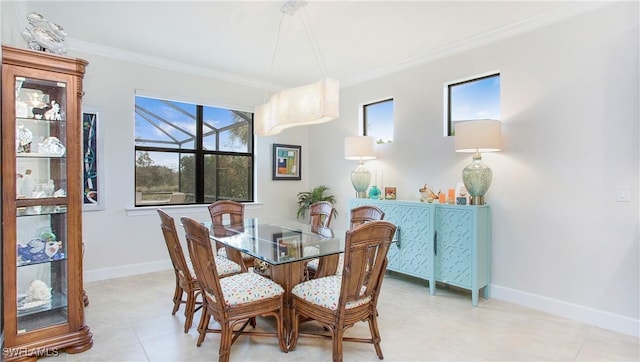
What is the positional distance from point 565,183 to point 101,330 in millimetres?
4156

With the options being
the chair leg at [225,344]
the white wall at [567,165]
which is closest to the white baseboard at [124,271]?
the chair leg at [225,344]

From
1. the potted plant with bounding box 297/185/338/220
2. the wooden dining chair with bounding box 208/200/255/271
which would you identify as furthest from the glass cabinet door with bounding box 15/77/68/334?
the potted plant with bounding box 297/185/338/220

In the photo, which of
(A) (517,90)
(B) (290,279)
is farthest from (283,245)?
(A) (517,90)

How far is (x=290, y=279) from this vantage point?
2.55m

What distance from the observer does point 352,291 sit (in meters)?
2.15

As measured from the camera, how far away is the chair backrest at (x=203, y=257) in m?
2.08

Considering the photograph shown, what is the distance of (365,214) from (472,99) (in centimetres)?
190

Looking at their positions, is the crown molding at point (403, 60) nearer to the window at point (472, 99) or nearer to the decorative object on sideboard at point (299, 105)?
the window at point (472, 99)

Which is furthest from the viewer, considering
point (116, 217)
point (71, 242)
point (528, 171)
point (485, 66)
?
point (116, 217)

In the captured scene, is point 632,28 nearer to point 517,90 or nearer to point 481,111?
point 517,90

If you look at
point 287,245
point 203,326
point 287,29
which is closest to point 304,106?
point 287,245

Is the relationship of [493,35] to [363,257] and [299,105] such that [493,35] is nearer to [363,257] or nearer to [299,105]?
[299,105]

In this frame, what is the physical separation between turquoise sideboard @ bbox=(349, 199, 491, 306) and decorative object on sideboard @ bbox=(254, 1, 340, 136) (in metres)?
1.48

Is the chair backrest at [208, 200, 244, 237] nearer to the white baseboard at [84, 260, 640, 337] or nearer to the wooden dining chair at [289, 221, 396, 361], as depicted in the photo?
the wooden dining chair at [289, 221, 396, 361]
